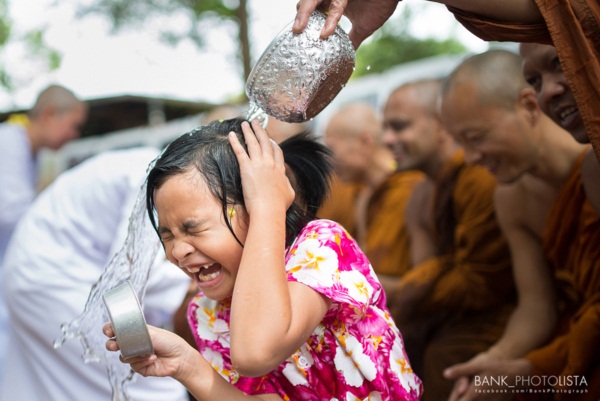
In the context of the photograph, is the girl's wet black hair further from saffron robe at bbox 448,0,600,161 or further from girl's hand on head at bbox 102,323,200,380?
saffron robe at bbox 448,0,600,161

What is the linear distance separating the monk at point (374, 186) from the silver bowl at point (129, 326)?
2393mm

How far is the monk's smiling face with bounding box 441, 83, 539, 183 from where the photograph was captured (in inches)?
107

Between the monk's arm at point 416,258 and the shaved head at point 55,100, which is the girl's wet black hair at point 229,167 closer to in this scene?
the monk's arm at point 416,258

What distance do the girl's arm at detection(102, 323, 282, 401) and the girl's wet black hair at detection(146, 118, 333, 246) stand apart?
0.25 metres

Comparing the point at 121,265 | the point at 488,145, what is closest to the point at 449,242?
the point at 488,145

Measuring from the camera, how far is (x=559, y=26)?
60.6 inches

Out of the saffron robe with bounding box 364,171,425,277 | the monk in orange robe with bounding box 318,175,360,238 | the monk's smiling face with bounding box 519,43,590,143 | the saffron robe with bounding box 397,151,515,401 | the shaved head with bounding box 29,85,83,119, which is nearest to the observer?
the monk's smiling face with bounding box 519,43,590,143

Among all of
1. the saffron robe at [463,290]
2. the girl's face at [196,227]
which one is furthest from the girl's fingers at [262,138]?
the saffron robe at [463,290]

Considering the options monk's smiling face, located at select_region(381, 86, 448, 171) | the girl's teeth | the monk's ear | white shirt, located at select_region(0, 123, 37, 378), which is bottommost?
white shirt, located at select_region(0, 123, 37, 378)

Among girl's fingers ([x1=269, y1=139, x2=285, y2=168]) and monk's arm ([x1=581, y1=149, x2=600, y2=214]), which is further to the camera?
monk's arm ([x1=581, y1=149, x2=600, y2=214])

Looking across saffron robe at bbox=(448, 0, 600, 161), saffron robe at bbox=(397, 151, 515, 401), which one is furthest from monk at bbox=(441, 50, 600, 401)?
saffron robe at bbox=(448, 0, 600, 161)

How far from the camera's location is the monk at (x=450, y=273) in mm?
2965

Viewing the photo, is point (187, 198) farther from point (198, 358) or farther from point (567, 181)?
point (567, 181)

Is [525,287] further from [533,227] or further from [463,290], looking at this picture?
[463,290]
